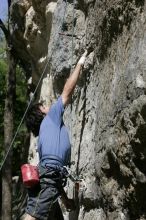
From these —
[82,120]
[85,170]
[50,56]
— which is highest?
[50,56]

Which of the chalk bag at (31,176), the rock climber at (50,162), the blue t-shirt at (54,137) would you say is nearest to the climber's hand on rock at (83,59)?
the rock climber at (50,162)

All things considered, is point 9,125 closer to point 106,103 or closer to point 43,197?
point 43,197

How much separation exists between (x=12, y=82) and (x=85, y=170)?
8.16 m

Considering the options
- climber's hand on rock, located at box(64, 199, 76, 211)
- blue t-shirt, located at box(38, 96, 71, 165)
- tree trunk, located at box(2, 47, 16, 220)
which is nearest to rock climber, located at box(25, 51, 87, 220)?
blue t-shirt, located at box(38, 96, 71, 165)

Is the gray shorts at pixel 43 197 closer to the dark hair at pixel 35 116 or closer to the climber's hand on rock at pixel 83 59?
the dark hair at pixel 35 116

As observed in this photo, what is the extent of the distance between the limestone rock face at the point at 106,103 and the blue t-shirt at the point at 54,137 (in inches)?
13.8

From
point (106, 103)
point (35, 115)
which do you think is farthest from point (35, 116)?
point (106, 103)

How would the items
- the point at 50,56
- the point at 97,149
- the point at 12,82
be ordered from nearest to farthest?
the point at 97,149 → the point at 50,56 → the point at 12,82

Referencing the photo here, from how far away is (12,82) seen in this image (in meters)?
13.9

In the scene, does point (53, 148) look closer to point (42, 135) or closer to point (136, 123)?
point (42, 135)

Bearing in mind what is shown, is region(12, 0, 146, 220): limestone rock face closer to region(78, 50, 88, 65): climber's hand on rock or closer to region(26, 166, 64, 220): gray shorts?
region(78, 50, 88, 65): climber's hand on rock

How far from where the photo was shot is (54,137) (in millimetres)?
5707

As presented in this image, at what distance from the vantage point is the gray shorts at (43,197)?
562cm

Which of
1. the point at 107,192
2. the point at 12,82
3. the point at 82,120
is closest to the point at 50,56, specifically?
the point at 82,120
